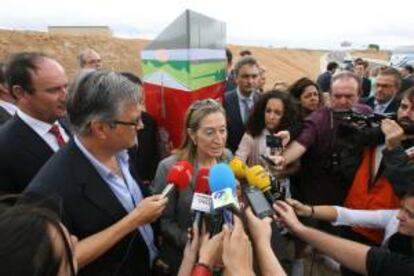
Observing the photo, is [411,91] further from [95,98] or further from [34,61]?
[34,61]

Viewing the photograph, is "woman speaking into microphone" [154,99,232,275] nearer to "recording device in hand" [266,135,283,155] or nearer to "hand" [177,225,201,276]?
"recording device in hand" [266,135,283,155]

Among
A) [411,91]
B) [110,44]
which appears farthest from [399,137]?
[110,44]

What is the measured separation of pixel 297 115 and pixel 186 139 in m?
1.28

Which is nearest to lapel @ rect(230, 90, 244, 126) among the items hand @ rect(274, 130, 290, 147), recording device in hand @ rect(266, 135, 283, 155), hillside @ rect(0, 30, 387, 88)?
hand @ rect(274, 130, 290, 147)

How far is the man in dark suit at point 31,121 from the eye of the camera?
2.22 m

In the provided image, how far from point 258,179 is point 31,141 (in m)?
1.25

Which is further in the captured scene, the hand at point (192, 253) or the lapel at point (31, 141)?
the lapel at point (31, 141)

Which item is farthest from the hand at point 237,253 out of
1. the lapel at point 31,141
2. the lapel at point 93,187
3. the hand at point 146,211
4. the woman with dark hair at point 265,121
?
the woman with dark hair at point 265,121

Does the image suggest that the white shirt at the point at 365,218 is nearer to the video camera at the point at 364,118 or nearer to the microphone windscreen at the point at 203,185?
the video camera at the point at 364,118

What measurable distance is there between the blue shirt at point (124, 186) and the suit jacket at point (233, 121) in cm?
212

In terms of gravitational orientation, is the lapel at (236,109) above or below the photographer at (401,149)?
below

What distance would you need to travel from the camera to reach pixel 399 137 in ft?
8.14

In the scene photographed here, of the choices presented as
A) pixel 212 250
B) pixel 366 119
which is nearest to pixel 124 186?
pixel 212 250

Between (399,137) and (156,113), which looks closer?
(399,137)
